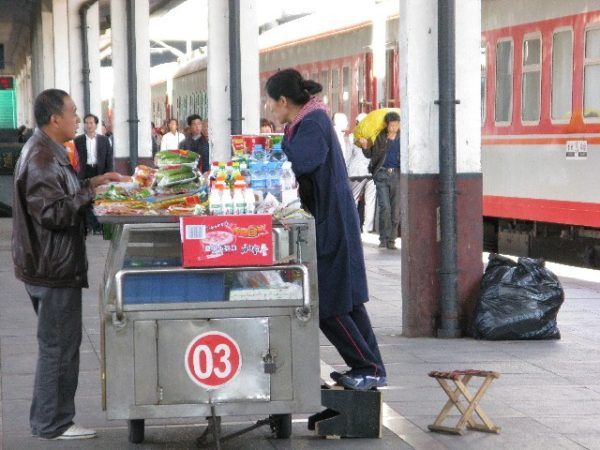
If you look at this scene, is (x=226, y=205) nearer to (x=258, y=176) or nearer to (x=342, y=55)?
(x=258, y=176)

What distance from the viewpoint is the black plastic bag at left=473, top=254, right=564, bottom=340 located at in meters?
10.4

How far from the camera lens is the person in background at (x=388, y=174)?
18.5 meters

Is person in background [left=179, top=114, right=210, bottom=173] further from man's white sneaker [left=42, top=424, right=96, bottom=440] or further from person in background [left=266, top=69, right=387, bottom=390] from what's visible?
man's white sneaker [left=42, top=424, right=96, bottom=440]

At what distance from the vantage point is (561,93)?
17.0 m

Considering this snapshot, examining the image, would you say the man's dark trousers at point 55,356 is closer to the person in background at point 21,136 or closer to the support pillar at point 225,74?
the support pillar at point 225,74

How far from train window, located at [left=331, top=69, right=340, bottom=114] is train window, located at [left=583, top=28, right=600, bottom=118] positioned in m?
9.32

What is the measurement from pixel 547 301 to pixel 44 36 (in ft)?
90.4

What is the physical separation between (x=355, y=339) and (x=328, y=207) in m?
0.62

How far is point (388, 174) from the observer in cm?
1856

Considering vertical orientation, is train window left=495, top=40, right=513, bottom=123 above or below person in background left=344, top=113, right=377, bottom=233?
above

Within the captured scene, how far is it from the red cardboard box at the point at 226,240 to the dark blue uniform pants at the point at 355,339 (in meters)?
0.97

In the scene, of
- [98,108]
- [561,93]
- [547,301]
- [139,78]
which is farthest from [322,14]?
[547,301]

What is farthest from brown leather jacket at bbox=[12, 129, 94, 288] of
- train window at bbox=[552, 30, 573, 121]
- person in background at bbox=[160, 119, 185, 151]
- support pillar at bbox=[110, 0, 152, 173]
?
person in background at bbox=[160, 119, 185, 151]

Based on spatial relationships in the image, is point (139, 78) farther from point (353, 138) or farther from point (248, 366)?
point (248, 366)
